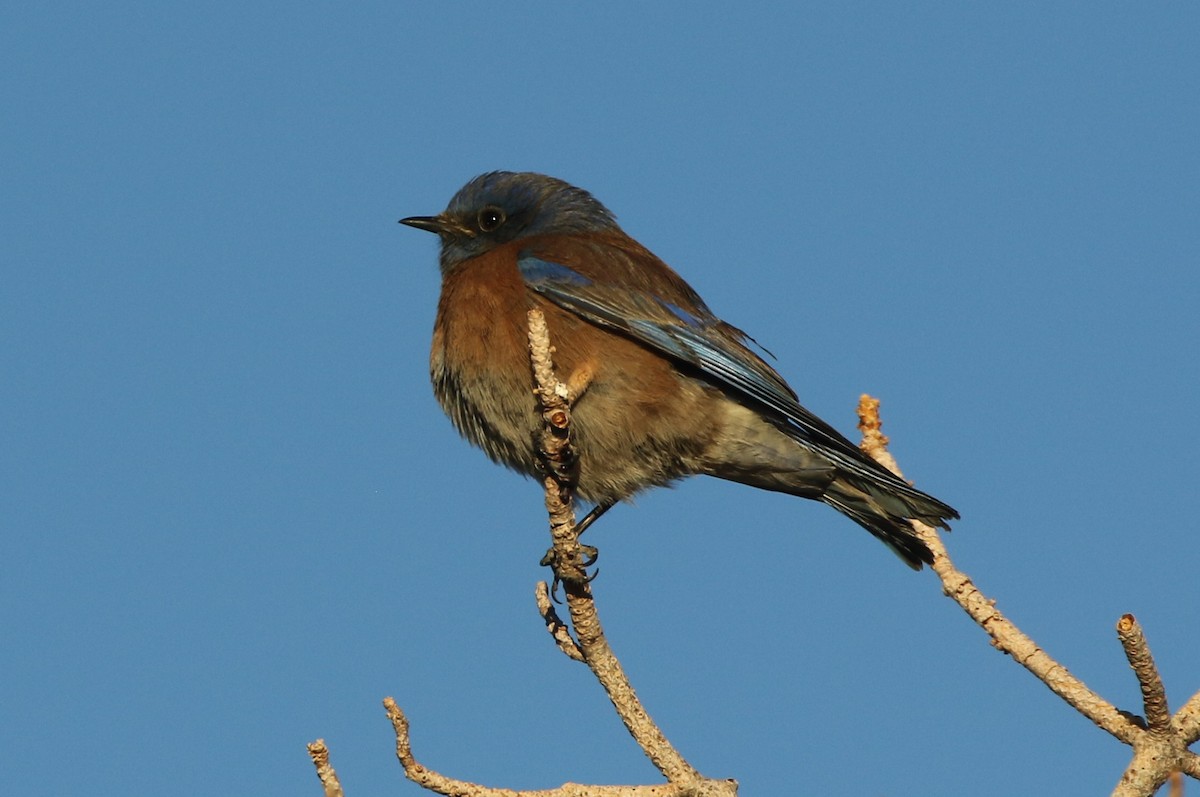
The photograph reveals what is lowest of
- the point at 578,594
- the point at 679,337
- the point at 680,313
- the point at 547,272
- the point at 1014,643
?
the point at 1014,643

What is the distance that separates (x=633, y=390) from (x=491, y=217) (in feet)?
6.37

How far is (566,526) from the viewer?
5695mm

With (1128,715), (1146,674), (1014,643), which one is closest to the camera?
(1146,674)

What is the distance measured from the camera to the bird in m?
7.25

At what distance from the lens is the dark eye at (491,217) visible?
8.65m

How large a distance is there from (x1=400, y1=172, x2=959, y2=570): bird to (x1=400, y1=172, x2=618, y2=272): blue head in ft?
1.27

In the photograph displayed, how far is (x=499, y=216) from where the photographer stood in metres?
8.67

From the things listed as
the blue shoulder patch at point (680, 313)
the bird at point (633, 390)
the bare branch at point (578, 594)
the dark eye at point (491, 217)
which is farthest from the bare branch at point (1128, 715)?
the dark eye at point (491, 217)

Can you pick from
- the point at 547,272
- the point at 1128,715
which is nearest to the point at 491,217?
the point at 547,272

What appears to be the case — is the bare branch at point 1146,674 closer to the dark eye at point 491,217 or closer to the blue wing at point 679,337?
the blue wing at point 679,337

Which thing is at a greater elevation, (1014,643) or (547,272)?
(547,272)

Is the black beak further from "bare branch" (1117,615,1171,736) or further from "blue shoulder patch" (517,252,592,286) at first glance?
"bare branch" (1117,615,1171,736)

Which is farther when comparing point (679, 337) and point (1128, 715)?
point (679, 337)

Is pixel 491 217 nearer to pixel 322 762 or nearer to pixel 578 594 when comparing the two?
pixel 578 594
